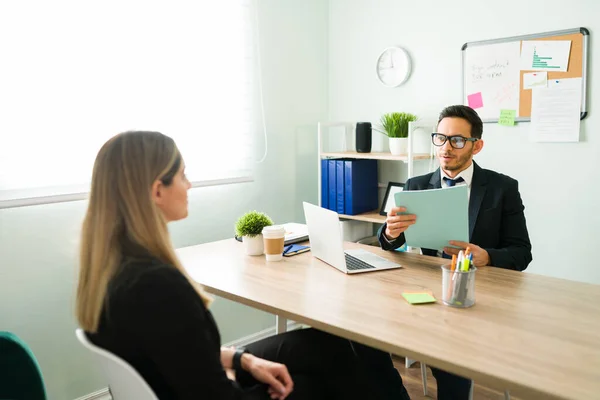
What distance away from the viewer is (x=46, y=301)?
2250mm

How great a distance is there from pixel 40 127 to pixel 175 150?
1217mm

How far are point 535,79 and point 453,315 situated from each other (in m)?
1.72

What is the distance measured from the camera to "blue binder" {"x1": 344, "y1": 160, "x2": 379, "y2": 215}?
3086mm

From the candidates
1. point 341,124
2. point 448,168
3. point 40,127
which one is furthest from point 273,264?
point 341,124

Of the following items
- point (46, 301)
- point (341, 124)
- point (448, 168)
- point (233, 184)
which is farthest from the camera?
point (341, 124)

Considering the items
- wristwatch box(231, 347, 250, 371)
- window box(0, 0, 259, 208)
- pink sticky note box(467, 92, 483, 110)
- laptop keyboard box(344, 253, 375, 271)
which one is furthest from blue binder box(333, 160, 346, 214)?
wristwatch box(231, 347, 250, 371)

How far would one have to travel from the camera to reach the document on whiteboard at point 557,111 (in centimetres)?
250

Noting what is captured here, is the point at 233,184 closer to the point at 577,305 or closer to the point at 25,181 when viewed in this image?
the point at 25,181

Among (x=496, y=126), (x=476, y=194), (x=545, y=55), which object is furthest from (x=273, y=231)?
(x=545, y=55)

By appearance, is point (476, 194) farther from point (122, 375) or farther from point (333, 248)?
point (122, 375)

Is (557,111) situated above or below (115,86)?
below

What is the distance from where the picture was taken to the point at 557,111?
8.36 feet

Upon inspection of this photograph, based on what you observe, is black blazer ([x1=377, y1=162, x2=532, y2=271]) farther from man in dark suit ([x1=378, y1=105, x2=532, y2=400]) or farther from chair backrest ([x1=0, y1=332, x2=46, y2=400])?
chair backrest ([x1=0, y1=332, x2=46, y2=400])

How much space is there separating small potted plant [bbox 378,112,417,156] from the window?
81cm
